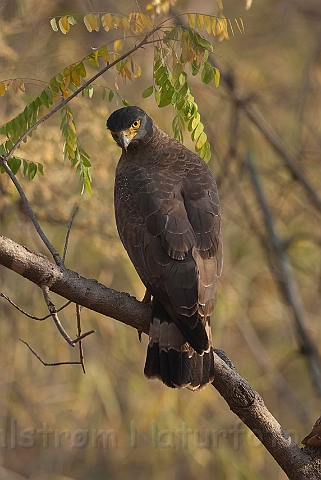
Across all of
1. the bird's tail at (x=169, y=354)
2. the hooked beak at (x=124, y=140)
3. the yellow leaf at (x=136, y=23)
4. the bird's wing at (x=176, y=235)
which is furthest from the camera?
the hooked beak at (x=124, y=140)

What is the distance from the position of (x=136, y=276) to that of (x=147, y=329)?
3615mm

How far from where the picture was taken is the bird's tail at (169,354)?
12.3 feet

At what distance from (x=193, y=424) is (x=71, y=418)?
1.50 m

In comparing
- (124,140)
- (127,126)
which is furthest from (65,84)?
(127,126)

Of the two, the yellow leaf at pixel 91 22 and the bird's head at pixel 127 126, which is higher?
the bird's head at pixel 127 126

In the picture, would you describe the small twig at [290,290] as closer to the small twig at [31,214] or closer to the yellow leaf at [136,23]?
the yellow leaf at [136,23]

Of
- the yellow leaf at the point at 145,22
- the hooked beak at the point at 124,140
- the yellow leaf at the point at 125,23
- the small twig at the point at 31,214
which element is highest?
the hooked beak at the point at 124,140

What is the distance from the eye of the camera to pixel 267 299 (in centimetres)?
889

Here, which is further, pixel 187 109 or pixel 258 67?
pixel 258 67

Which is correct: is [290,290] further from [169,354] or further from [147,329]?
[147,329]

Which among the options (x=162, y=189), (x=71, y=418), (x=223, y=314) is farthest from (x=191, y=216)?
(x=71, y=418)

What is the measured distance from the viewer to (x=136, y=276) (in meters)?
7.31

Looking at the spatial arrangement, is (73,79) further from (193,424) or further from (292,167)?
(193,424)

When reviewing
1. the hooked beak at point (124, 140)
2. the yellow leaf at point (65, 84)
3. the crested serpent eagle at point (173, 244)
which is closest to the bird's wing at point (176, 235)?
the crested serpent eagle at point (173, 244)
